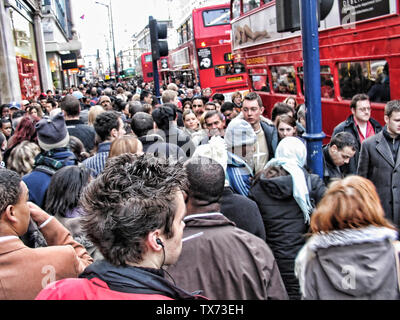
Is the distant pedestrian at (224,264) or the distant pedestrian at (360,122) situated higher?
the distant pedestrian at (360,122)

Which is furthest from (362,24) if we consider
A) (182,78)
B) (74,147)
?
(182,78)

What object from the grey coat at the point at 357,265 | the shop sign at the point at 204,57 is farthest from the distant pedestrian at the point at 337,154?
the shop sign at the point at 204,57

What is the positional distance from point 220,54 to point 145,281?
17078mm

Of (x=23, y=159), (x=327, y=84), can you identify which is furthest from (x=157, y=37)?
(x=23, y=159)

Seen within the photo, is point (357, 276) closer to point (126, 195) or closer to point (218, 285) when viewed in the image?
point (218, 285)

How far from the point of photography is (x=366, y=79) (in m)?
7.24

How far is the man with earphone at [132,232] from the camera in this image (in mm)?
1409

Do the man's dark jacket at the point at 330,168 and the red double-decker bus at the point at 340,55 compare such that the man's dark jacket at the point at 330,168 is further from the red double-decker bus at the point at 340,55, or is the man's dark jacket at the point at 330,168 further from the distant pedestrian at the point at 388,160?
the red double-decker bus at the point at 340,55

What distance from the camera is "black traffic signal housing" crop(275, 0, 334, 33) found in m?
4.05

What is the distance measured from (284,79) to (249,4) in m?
2.64

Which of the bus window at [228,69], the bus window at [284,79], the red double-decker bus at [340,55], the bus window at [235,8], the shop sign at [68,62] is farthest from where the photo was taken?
the shop sign at [68,62]

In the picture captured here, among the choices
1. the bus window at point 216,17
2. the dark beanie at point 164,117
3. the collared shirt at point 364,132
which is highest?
the bus window at point 216,17

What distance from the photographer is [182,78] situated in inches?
1218

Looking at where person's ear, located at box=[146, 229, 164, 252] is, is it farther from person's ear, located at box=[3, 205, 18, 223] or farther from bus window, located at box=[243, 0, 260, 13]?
bus window, located at box=[243, 0, 260, 13]
